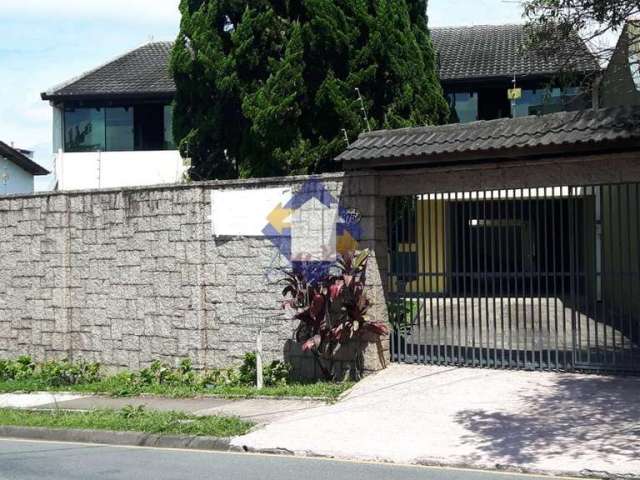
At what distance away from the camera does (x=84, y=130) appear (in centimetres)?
2772

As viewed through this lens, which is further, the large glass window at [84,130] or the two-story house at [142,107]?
the large glass window at [84,130]

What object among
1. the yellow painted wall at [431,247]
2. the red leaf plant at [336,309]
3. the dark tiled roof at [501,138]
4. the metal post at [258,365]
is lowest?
the metal post at [258,365]

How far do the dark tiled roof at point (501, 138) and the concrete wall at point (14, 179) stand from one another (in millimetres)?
Answer: 24003

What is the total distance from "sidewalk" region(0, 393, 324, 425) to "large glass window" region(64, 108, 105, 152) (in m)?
15.0

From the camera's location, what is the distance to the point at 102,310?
48.0 ft

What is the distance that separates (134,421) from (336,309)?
3216mm

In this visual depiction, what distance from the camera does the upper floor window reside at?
2739 cm

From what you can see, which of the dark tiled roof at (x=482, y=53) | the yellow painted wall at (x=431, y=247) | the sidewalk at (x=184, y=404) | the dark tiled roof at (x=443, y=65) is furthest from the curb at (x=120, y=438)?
the dark tiled roof at (x=443, y=65)

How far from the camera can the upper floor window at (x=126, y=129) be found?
2739 cm

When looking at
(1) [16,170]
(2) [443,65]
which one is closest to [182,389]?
(2) [443,65]

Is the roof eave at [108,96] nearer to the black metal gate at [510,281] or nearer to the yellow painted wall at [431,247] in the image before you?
the black metal gate at [510,281]

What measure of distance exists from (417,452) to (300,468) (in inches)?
46.3

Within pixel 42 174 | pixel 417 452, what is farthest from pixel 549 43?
pixel 42 174

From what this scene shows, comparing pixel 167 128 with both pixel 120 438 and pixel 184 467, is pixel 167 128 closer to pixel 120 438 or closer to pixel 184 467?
pixel 120 438
